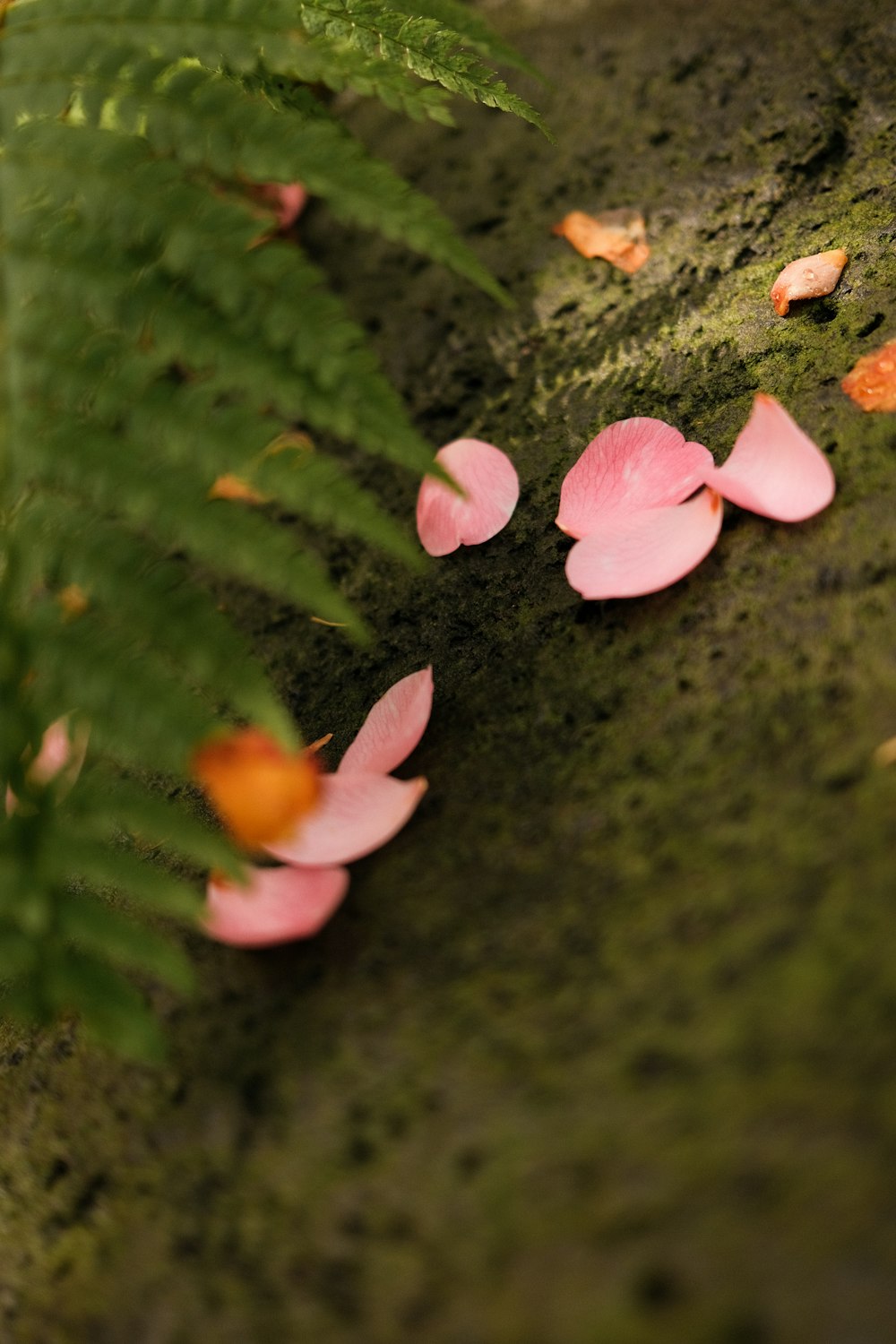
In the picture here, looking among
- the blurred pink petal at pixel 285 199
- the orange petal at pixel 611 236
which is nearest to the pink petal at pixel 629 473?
the orange petal at pixel 611 236

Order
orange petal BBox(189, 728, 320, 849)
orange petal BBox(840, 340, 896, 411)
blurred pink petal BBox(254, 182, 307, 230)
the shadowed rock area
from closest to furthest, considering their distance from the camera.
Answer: the shadowed rock area → orange petal BBox(189, 728, 320, 849) → orange petal BBox(840, 340, 896, 411) → blurred pink petal BBox(254, 182, 307, 230)

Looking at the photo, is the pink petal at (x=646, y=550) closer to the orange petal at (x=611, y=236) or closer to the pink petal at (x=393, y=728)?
the pink petal at (x=393, y=728)

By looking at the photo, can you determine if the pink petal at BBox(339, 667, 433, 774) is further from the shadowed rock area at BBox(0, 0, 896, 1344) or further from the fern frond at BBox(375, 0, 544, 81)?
the fern frond at BBox(375, 0, 544, 81)

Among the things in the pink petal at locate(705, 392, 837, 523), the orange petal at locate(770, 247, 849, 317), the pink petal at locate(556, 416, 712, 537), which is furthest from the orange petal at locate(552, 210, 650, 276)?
the pink petal at locate(705, 392, 837, 523)

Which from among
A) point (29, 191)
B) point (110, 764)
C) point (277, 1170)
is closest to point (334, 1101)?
point (277, 1170)

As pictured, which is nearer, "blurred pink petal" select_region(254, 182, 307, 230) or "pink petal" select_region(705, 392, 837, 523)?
"pink petal" select_region(705, 392, 837, 523)

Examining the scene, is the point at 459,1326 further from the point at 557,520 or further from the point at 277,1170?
the point at 557,520
